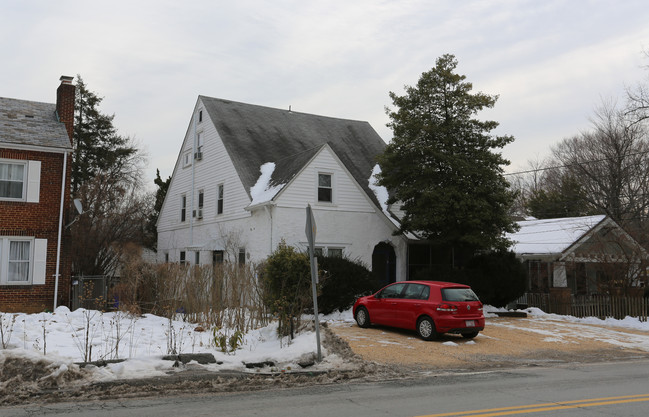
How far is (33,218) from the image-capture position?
20.3 meters

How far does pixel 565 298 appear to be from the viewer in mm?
22625

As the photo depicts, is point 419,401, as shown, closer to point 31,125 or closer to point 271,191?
point 271,191

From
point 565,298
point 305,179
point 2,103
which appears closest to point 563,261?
point 565,298

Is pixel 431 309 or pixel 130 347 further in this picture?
pixel 431 309

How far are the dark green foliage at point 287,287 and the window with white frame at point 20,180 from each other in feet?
35.9

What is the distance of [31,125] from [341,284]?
13.7 metres

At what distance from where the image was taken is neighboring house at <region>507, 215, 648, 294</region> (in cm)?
2166

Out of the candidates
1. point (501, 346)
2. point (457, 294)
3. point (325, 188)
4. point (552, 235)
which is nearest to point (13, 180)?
point (325, 188)

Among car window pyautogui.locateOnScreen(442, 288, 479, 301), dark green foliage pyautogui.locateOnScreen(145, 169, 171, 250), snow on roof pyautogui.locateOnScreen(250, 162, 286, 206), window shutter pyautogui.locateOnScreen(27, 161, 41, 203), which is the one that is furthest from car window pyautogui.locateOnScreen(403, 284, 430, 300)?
dark green foliage pyautogui.locateOnScreen(145, 169, 171, 250)

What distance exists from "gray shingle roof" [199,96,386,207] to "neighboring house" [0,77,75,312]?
7.62m

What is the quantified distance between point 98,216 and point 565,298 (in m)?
27.2

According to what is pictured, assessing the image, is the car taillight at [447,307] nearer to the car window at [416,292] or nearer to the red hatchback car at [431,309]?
the red hatchback car at [431,309]

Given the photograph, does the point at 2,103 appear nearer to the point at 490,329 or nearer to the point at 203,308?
the point at 203,308

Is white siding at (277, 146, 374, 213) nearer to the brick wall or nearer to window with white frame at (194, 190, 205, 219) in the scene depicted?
window with white frame at (194, 190, 205, 219)
